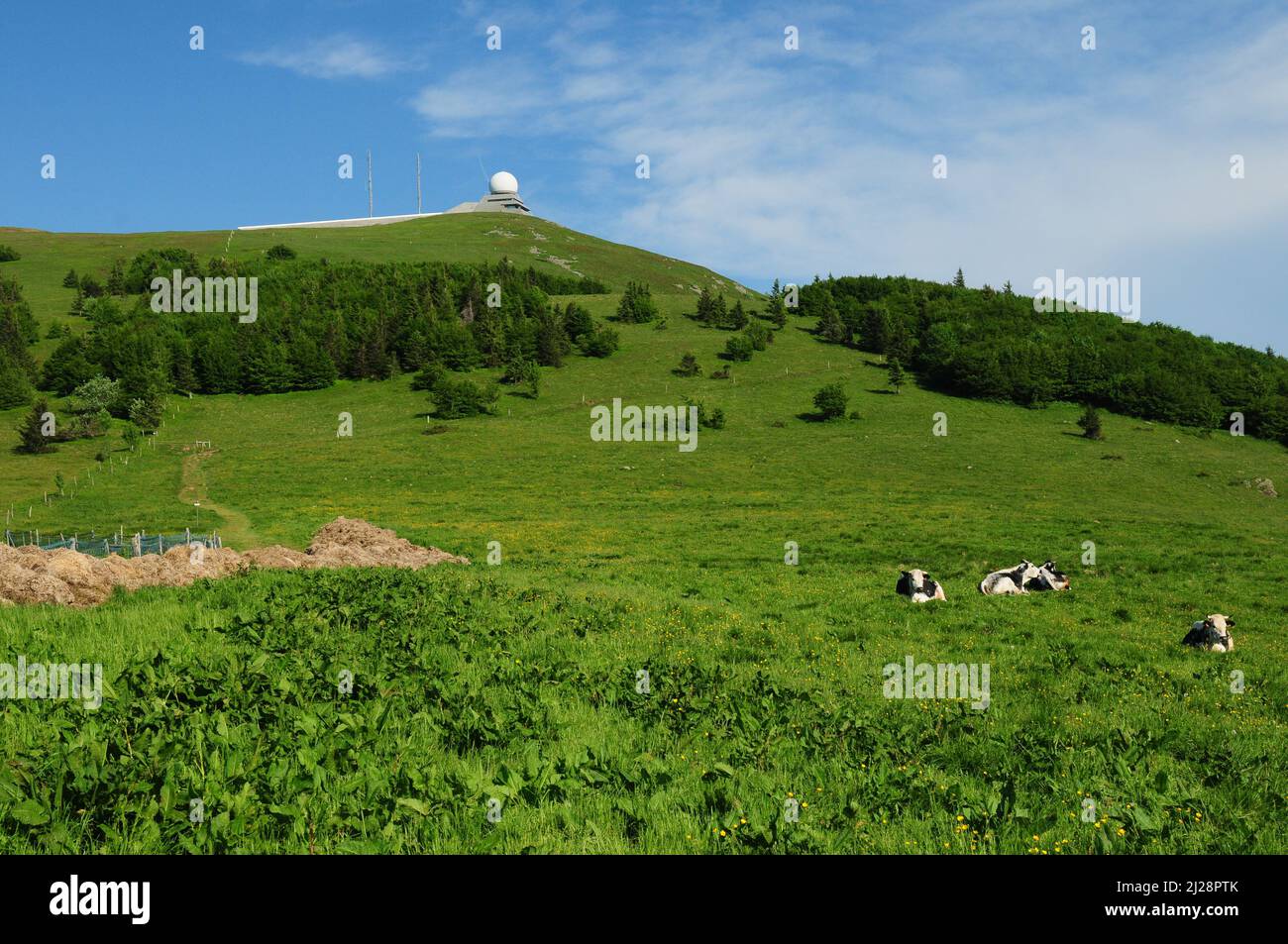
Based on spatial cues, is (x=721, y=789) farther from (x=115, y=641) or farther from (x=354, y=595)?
(x=354, y=595)

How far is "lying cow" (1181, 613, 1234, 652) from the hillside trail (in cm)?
3522

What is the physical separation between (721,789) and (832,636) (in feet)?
30.7

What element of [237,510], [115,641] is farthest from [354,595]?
[237,510]

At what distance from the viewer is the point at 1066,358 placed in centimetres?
9856

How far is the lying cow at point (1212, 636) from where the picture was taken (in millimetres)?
15273

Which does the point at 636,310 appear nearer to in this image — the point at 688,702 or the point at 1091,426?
the point at 1091,426

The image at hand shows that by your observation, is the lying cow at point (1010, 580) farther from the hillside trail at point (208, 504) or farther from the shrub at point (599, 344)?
the shrub at point (599, 344)

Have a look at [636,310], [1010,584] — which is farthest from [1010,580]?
[636,310]

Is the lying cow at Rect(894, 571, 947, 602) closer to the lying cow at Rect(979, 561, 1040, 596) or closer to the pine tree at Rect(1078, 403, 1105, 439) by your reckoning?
the lying cow at Rect(979, 561, 1040, 596)

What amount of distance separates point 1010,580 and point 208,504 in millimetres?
51629

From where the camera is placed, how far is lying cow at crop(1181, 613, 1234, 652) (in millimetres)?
15273

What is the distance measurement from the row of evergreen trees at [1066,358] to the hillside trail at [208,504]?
8767 centimetres

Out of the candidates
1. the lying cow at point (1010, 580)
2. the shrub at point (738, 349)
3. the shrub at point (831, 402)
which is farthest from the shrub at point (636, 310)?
the lying cow at point (1010, 580)

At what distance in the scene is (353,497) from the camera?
53719 millimetres
